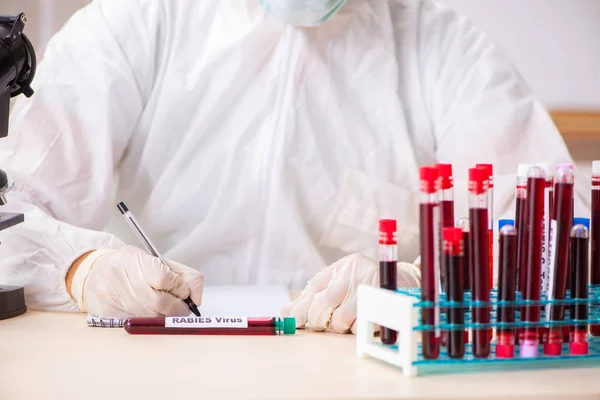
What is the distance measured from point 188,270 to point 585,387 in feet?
1.83

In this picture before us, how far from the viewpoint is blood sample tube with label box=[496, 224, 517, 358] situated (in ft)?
2.40

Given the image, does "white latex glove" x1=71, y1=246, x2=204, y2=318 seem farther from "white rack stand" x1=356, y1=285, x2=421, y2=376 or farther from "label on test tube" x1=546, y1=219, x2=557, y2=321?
"label on test tube" x1=546, y1=219, x2=557, y2=321

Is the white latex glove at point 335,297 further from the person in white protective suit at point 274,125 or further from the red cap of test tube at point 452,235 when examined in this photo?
the person in white protective suit at point 274,125

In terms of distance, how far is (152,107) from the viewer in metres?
1.45

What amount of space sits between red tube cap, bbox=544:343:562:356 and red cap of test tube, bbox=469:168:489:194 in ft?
0.59

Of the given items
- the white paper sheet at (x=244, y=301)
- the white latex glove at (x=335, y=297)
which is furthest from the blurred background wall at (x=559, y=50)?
the white latex glove at (x=335, y=297)

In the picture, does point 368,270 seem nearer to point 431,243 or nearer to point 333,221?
point 431,243

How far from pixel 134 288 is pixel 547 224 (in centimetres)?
53

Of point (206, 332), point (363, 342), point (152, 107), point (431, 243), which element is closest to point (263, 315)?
point (206, 332)

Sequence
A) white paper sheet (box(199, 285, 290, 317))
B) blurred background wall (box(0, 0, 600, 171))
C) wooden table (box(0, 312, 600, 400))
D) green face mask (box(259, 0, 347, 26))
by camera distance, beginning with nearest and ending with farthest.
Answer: wooden table (box(0, 312, 600, 400)) < white paper sheet (box(199, 285, 290, 317)) < green face mask (box(259, 0, 347, 26)) < blurred background wall (box(0, 0, 600, 171))

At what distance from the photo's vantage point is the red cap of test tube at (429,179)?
70 centimetres

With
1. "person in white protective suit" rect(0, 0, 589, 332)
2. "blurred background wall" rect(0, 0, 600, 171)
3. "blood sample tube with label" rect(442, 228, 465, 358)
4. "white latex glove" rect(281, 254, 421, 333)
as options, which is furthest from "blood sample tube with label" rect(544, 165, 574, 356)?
"blurred background wall" rect(0, 0, 600, 171)

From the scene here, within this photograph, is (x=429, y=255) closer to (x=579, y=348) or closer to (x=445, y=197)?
(x=445, y=197)

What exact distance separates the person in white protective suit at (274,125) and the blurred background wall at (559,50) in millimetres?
631
